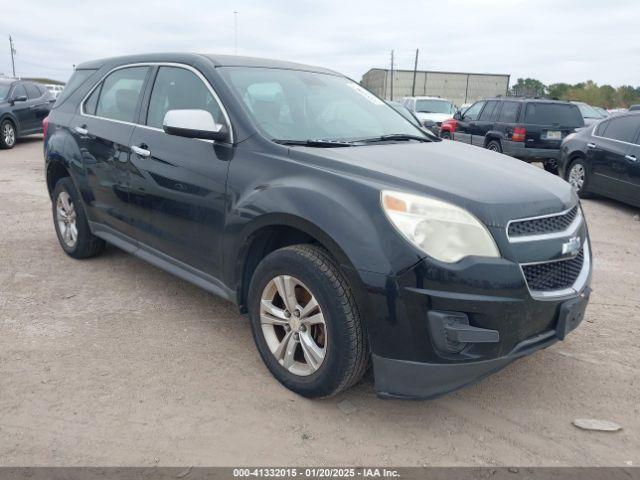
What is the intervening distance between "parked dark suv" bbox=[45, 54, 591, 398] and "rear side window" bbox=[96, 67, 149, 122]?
3cm

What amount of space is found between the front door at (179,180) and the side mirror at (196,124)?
0.10 m

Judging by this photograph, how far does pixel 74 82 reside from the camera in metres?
4.99

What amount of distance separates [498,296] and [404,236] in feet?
1.60

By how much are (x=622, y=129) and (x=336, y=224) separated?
723 cm

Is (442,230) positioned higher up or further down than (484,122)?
further down

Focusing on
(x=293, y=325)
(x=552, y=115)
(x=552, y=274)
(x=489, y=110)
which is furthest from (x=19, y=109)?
(x=552, y=274)

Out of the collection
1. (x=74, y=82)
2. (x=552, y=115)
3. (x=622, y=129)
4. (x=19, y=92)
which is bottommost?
(x=622, y=129)

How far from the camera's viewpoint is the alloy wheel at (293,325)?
282cm

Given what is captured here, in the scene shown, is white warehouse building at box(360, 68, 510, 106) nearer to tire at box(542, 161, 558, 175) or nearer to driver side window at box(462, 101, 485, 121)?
driver side window at box(462, 101, 485, 121)

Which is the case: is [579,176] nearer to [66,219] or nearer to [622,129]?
[622,129]

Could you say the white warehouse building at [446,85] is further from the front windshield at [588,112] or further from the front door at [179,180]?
the front door at [179,180]

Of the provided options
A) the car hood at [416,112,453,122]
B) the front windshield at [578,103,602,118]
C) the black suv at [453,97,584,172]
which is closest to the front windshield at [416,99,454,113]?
the car hood at [416,112,453,122]

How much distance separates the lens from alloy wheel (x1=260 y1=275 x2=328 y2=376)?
2818mm

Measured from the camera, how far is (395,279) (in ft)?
7.97
